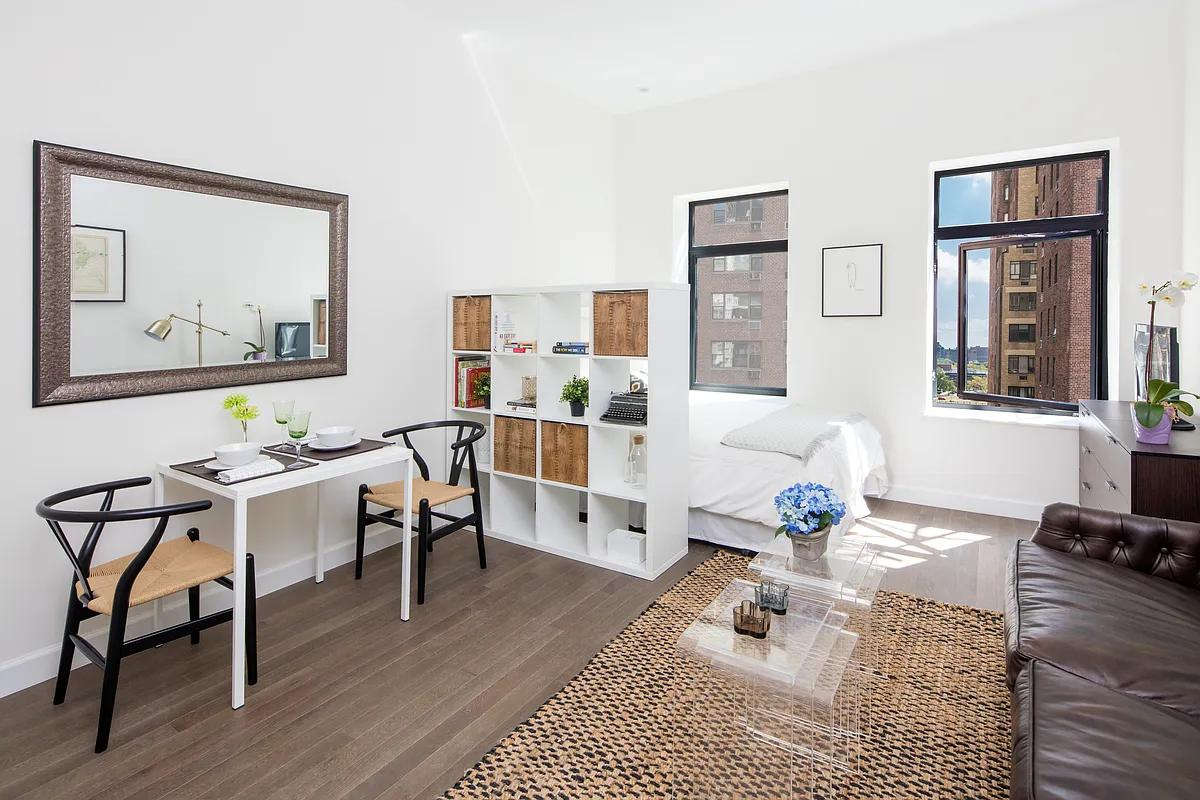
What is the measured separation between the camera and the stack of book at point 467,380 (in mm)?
4027

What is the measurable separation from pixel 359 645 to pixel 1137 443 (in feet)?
10.4

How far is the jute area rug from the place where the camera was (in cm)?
188

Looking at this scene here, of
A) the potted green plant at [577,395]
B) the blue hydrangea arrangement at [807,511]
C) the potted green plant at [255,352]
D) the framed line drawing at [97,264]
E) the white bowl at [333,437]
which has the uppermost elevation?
the framed line drawing at [97,264]

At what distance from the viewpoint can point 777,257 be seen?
5465 mm

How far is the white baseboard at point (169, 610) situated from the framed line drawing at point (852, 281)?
341 centimetres

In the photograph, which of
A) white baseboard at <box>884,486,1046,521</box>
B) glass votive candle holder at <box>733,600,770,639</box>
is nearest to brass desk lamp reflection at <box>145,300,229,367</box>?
glass votive candle holder at <box>733,600,770,639</box>

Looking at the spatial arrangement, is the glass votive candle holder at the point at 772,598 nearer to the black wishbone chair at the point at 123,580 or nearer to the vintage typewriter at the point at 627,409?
the vintage typewriter at the point at 627,409

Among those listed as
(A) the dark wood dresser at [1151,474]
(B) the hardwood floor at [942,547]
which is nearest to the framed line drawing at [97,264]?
(B) the hardwood floor at [942,547]

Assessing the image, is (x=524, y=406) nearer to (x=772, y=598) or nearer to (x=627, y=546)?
(x=627, y=546)

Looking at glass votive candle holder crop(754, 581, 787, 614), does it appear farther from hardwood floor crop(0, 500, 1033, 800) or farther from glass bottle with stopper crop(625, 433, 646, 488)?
glass bottle with stopper crop(625, 433, 646, 488)

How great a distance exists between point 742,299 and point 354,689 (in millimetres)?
4310

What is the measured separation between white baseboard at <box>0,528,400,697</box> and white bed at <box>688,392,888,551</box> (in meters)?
1.79

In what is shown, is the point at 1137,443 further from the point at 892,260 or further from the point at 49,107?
the point at 49,107

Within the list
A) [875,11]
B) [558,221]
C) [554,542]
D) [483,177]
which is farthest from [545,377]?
[875,11]
